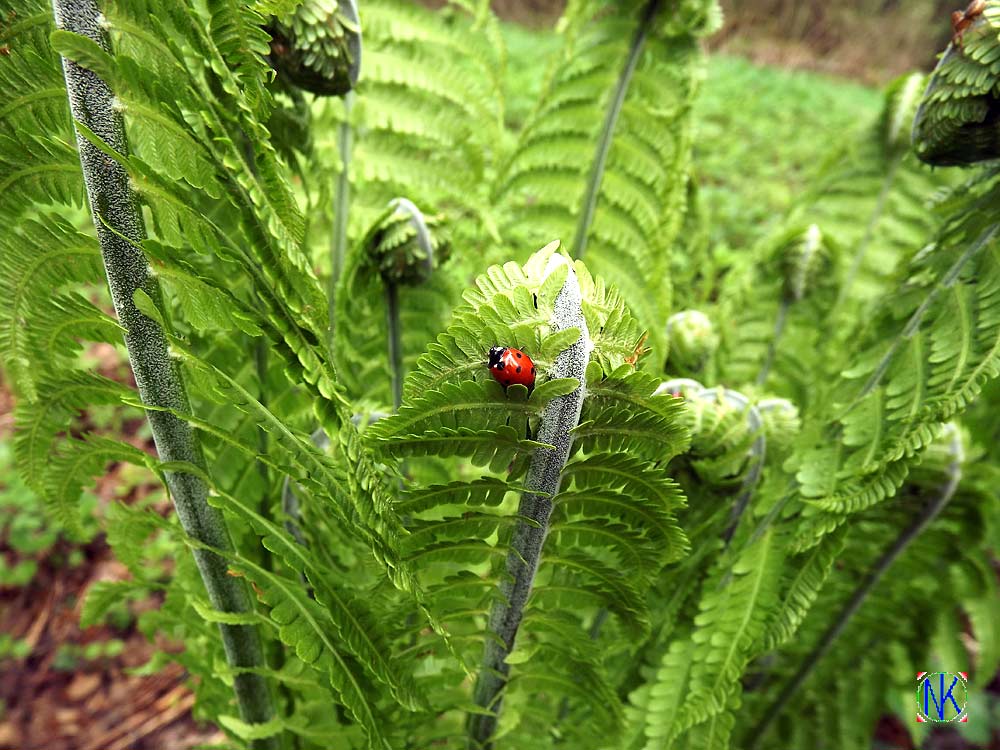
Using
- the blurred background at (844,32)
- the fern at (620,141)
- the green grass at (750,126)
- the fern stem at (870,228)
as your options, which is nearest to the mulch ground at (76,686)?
the fern at (620,141)

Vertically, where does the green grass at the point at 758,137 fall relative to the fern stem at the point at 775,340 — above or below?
above

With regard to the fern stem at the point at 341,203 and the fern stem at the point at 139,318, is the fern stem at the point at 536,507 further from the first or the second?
the fern stem at the point at 341,203

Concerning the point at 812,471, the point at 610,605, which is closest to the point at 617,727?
the point at 610,605

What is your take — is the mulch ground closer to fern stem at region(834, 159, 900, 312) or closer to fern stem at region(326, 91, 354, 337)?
fern stem at region(326, 91, 354, 337)

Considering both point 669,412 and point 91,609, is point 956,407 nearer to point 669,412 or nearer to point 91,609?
point 669,412

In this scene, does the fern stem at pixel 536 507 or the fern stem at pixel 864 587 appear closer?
the fern stem at pixel 536 507

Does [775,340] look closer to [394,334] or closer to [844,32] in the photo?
[394,334]

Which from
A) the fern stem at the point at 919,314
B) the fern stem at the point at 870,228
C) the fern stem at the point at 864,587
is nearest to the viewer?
the fern stem at the point at 919,314

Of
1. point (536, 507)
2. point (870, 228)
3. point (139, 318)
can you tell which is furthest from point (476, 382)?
point (870, 228)
